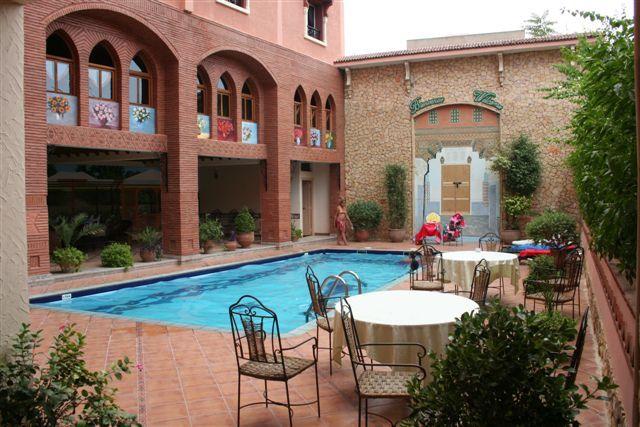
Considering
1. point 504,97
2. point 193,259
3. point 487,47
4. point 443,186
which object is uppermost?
point 487,47

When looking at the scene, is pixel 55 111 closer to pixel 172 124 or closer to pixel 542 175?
pixel 172 124

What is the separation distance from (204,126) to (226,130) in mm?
956

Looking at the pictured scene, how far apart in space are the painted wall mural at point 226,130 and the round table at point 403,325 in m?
11.6

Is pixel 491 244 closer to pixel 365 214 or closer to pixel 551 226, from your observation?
pixel 551 226

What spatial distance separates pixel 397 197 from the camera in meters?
19.7

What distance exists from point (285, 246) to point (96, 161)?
635cm

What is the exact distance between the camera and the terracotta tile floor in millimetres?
4555

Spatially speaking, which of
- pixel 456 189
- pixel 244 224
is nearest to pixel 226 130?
pixel 244 224

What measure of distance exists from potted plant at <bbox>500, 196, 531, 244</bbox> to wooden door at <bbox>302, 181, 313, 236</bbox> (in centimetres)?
699

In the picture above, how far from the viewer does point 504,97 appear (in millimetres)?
18359

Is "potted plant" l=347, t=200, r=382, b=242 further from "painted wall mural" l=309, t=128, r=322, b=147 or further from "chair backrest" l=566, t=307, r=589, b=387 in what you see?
"chair backrest" l=566, t=307, r=589, b=387

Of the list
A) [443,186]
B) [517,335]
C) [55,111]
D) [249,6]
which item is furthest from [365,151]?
[517,335]

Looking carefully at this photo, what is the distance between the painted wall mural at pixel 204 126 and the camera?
1527 cm

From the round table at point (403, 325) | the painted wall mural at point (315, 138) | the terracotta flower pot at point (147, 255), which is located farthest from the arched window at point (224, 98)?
the round table at point (403, 325)
